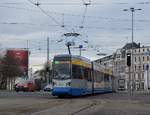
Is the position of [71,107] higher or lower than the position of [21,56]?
lower

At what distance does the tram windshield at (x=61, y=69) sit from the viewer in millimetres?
39625

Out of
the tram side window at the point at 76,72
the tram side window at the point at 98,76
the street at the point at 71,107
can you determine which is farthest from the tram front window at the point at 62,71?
the tram side window at the point at 98,76

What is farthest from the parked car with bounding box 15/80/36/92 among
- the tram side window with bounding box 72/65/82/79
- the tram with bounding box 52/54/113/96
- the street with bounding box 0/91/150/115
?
the street with bounding box 0/91/150/115

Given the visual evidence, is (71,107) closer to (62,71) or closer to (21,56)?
(62,71)

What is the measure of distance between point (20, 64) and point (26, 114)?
86.9 metres

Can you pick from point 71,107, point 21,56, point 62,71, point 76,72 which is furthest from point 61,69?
point 21,56

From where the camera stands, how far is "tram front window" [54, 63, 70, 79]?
39.6 metres

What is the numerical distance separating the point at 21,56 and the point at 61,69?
66.8 m

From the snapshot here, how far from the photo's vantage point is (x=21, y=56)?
106 meters

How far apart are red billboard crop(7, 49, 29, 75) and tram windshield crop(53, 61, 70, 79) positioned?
64.5m

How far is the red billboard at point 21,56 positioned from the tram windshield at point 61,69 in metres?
64.5

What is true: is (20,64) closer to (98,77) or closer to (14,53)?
(14,53)

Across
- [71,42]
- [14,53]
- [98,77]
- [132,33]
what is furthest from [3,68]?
[98,77]

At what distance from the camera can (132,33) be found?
8606 centimetres
